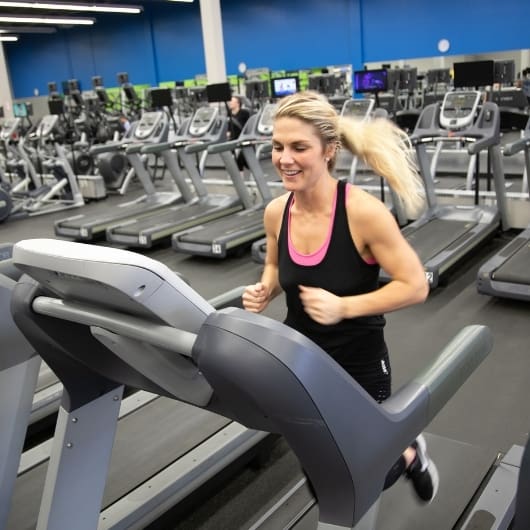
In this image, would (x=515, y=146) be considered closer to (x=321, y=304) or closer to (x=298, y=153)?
(x=298, y=153)

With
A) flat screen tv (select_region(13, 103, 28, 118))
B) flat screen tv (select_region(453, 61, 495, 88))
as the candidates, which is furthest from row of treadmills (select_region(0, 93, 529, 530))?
flat screen tv (select_region(13, 103, 28, 118))

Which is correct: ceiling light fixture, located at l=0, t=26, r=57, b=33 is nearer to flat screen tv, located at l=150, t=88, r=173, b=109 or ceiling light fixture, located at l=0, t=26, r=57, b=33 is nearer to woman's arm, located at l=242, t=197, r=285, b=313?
flat screen tv, located at l=150, t=88, r=173, b=109

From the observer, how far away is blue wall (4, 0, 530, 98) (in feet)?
38.6

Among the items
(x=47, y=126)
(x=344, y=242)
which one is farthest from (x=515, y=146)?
(x=47, y=126)

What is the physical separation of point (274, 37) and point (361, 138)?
1348 cm

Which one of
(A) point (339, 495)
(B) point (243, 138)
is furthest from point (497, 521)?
(B) point (243, 138)

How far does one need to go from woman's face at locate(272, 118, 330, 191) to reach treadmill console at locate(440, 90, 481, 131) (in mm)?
4514

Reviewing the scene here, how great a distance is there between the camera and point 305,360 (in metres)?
1.07

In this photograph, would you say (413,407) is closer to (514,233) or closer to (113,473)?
(113,473)

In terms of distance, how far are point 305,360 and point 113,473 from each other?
66.0 inches

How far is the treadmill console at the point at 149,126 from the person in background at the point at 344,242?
20.5 ft

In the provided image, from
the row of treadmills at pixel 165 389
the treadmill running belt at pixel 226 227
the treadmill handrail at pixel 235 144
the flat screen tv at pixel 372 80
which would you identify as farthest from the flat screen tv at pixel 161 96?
the row of treadmills at pixel 165 389

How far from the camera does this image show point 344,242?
5.70 feet

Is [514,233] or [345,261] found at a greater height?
[345,261]
